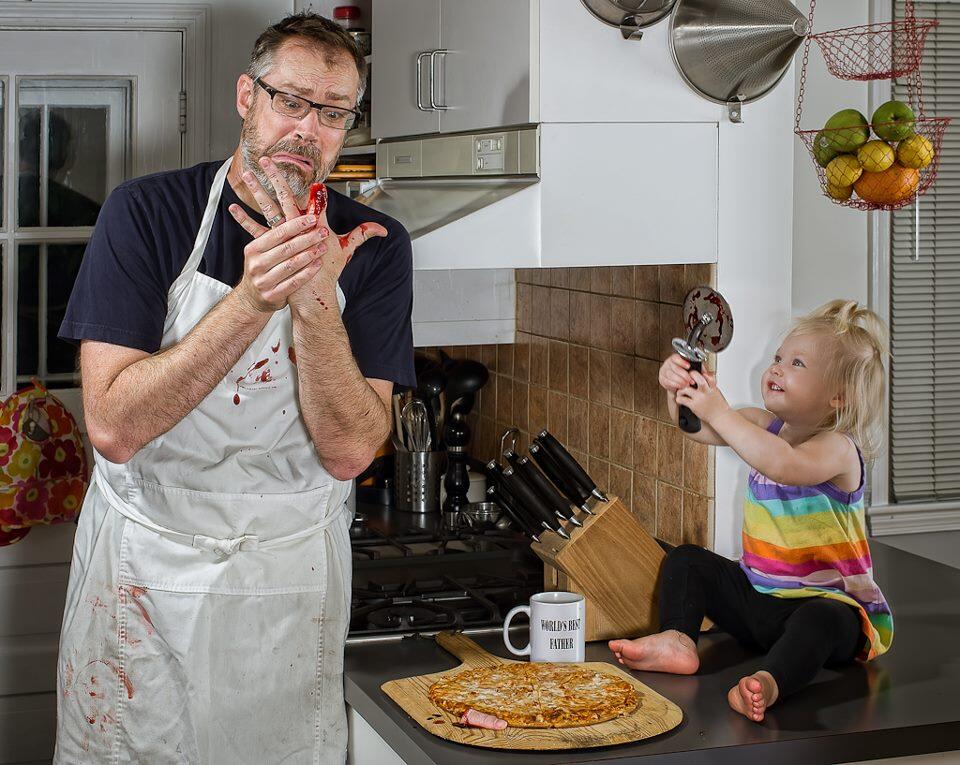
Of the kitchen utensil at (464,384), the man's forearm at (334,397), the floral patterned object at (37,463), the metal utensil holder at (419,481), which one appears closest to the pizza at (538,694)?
the man's forearm at (334,397)

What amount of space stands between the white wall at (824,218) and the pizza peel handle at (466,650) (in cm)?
93

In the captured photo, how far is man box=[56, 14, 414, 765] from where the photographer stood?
1592 mm

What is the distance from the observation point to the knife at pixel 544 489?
191 centimetres

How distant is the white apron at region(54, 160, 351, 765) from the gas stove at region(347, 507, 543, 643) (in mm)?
186

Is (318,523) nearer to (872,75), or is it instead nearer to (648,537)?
(648,537)

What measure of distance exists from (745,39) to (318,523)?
0.95 meters

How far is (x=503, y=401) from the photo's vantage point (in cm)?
279

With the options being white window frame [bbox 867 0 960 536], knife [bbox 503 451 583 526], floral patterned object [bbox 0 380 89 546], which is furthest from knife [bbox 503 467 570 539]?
floral patterned object [bbox 0 380 89 546]

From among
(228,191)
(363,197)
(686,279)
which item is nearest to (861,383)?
(686,279)

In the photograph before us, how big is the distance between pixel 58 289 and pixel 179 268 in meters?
1.34

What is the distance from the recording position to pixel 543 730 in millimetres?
1443

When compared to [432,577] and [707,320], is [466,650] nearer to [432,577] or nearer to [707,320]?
[432,577]

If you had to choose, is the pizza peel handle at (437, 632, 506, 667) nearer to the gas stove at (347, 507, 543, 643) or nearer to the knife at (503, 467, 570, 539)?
the gas stove at (347, 507, 543, 643)

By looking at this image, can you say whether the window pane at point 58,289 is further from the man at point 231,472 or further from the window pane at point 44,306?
the man at point 231,472
